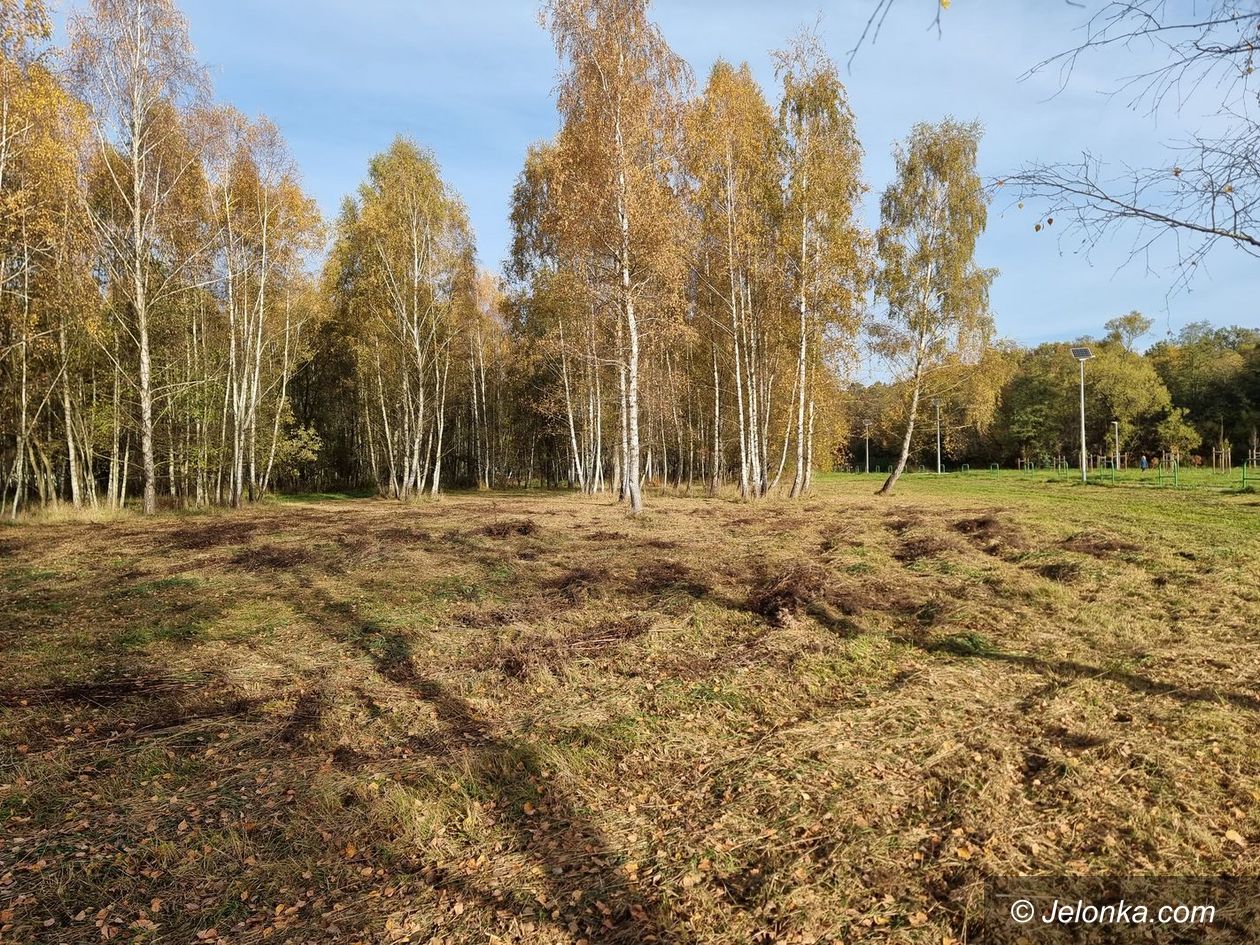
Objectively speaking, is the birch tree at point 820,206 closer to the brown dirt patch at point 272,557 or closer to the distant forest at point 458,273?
the distant forest at point 458,273

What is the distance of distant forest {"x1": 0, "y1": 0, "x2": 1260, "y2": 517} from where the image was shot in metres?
16.3

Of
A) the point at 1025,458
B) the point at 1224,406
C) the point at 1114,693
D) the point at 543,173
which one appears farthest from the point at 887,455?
the point at 1114,693

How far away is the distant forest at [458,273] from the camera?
16.3 meters

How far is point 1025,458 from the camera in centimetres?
6406

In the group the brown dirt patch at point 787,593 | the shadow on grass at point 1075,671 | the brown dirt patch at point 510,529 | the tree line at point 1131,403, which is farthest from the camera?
the tree line at point 1131,403

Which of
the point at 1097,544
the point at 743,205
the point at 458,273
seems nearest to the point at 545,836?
the point at 1097,544

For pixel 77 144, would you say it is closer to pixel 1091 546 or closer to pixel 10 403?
pixel 10 403

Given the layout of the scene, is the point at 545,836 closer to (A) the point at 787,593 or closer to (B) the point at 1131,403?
(A) the point at 787,593

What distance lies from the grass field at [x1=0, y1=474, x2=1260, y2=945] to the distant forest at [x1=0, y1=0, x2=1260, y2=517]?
977cm

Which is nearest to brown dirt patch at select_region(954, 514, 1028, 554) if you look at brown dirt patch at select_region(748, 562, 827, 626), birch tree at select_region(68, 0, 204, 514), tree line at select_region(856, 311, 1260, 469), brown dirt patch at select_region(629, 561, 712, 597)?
brown dirt patch at select_region(748, 562, 827, 626)

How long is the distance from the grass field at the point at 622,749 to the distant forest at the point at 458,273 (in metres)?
9.77

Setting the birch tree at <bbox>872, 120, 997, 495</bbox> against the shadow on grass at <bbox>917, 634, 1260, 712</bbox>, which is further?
the birch tree at <bbox>872, 120, 997, 495</bbox>

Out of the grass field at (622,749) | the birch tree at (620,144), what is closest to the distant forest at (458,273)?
the birch tree at (620,144)

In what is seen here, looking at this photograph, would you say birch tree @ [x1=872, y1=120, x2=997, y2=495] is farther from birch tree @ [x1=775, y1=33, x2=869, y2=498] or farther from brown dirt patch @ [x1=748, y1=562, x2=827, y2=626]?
brown dirt patch @ [x1=748, y1=562, x2=827, y2=626]
